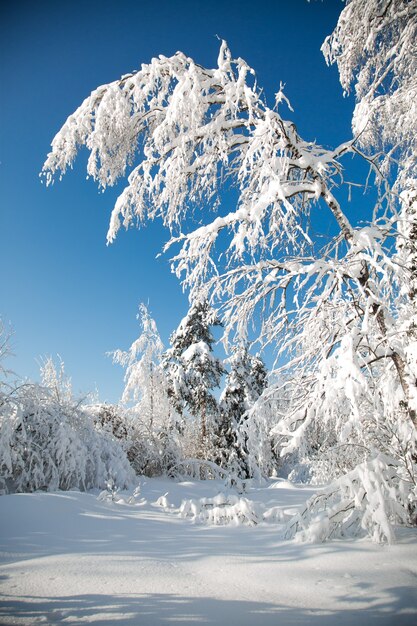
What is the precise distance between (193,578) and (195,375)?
52.8 feet

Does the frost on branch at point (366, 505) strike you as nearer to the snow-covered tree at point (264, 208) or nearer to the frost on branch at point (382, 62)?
the snow-covered tree at point (264, 208)

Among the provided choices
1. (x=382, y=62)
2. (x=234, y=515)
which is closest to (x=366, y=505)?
(x=234, y=515)

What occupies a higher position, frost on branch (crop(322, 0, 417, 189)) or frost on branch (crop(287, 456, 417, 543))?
frost on branch (crop(322, 0, 417, 189))

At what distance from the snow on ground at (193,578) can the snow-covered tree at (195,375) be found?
14343 mm

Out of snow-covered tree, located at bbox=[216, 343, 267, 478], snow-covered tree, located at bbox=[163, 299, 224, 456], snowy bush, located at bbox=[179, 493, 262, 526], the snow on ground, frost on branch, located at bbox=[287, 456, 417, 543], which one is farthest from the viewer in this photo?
snow-covered tree, located at bbox=[216, 343, 267, 478]

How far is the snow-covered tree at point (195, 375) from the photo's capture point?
60.6ft

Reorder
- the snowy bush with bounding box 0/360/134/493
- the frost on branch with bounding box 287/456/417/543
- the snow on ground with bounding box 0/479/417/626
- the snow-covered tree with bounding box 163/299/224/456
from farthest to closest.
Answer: the snow-covered tree with bounding box 163/299/224/456 → the snowy bush with bounding box 0/360/134/493 → the frost on branch with bounding box 287/456/417/543 → the snow on ground with bounding box 0/479/417/626

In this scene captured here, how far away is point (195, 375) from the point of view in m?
18.6

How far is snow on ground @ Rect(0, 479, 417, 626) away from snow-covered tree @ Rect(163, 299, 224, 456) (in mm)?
14343

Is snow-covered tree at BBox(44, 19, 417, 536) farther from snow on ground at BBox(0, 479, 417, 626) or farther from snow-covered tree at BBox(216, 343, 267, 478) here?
A: snow-covered tree at BBox(216, 343, 267, 478)

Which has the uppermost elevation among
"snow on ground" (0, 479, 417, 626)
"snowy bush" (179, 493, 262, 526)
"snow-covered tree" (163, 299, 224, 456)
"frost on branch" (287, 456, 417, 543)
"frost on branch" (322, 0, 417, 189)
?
"frost on branch" (322, 0, 417, 189)

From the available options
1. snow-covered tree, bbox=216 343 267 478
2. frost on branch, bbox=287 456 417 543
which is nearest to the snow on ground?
frost on branch, bbox=287 456 417 543

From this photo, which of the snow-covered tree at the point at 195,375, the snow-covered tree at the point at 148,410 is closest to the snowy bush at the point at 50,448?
the snow-covered tree at the point at 148,410

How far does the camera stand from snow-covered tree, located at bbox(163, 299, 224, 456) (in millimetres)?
18469
